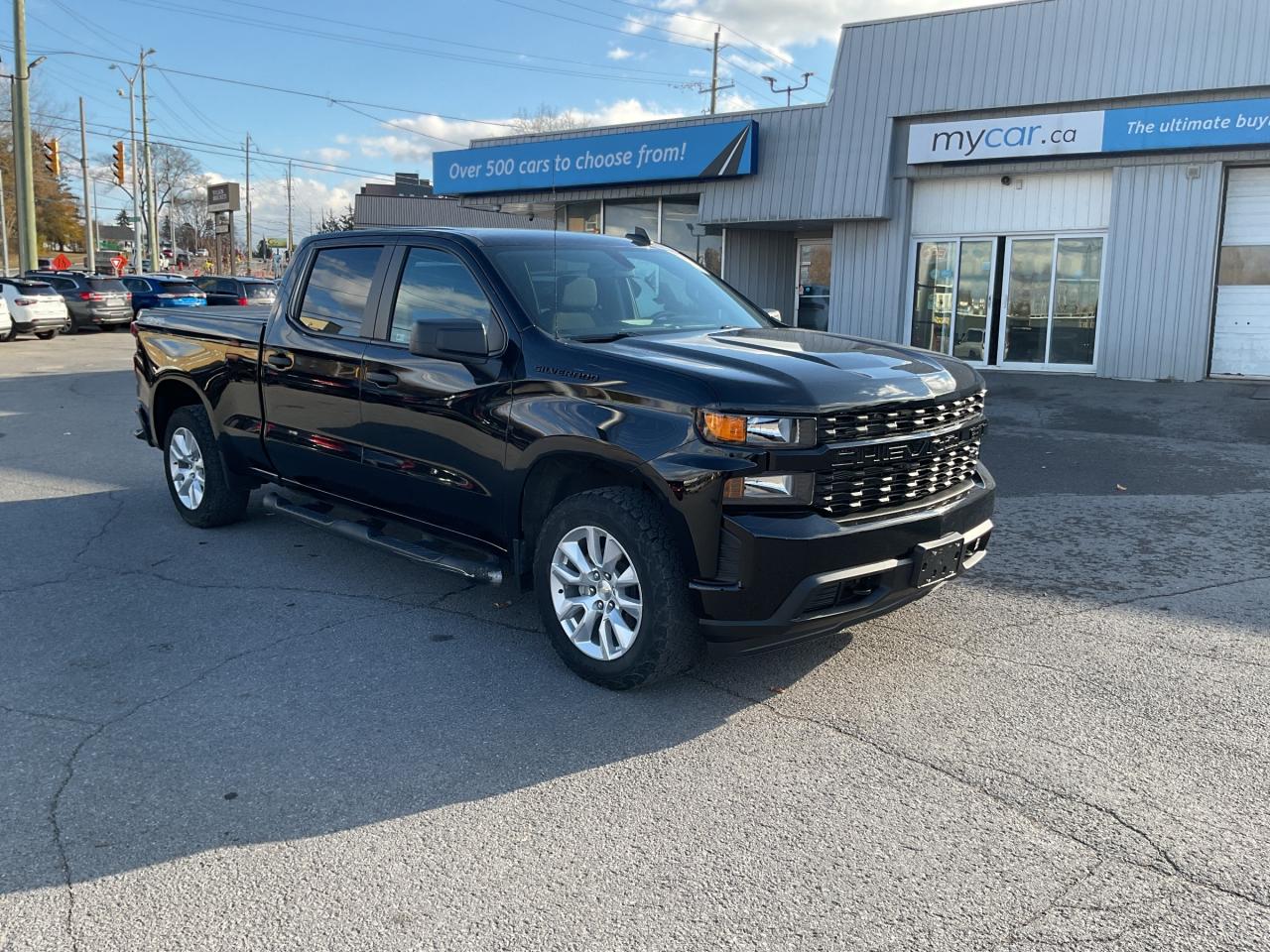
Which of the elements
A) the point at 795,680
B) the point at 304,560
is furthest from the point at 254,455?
the point at 795,680

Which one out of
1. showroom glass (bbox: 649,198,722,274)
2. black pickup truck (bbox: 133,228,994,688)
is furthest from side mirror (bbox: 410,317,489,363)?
showroom glass (bbox: 649,198,722,274)

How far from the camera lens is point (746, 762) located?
3.81 m

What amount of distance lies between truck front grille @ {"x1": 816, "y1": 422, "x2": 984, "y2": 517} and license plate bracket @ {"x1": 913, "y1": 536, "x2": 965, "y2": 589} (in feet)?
0.72

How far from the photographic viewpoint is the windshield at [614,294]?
16.1 feet

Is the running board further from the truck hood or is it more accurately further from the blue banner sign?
the blue banner sign

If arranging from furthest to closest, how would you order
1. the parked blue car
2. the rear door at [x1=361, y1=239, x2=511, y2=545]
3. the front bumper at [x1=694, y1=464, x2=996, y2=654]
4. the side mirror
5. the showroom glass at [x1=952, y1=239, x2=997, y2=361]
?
the parked blue car → the showroom glass at [x1=952, y1=239, x2=997, y2=361] → the rear door at [x1=361, y1=239, x2=511, y2=545] → the side mirror → the front bumper at [x1=694, y1=464, x2=996, y2=654]

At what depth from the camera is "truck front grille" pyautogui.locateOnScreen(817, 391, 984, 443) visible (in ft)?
13.2

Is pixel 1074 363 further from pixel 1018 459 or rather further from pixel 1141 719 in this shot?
pixel 1141 719

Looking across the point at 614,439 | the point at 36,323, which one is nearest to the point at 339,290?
the point at 614,439

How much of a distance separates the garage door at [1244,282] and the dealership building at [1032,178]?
0.02 m

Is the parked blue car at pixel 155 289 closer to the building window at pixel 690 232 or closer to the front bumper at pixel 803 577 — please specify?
the building window at pixel 690 232

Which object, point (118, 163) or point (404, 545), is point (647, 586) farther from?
point (118, 163)

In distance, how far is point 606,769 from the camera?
148 inches

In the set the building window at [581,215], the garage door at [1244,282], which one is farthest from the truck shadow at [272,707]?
the building window at [581,215]
